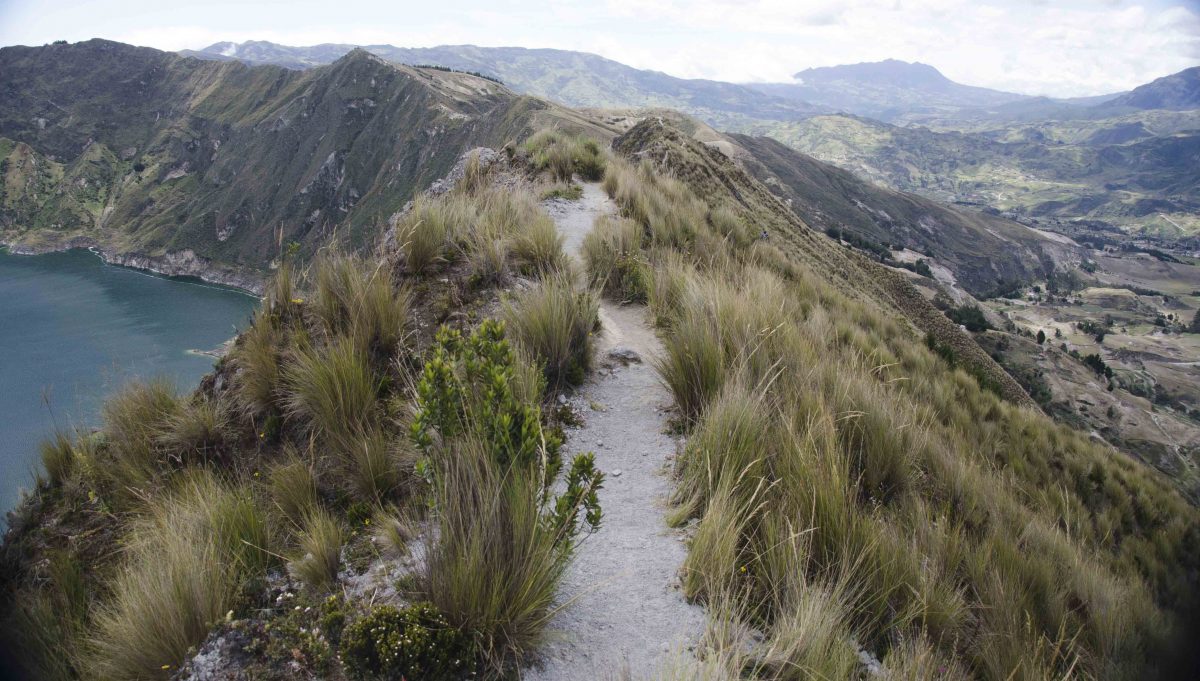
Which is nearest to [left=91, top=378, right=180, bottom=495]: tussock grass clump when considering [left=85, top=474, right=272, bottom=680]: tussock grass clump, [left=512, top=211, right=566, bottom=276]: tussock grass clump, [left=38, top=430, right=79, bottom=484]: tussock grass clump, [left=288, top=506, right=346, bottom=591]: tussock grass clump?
[left=38, top=430, right=79, bottom=484]: tussock grass clump

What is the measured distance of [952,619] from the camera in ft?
8.63

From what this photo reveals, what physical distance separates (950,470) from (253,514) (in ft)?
16.1

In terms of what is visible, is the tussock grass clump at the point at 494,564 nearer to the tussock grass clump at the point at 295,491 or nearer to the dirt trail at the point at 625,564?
the dirt trail at the point at 625,564

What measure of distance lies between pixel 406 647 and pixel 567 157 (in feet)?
40.9

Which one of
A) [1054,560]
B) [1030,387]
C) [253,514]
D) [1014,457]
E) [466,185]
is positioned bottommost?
[1030,387]

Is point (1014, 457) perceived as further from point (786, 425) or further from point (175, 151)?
point (175, 151)

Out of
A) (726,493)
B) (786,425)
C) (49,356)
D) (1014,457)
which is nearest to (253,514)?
(726,493)

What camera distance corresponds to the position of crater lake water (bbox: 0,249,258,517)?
51.3m

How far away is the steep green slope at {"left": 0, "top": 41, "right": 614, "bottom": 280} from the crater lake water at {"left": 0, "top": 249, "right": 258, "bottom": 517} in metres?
15.7

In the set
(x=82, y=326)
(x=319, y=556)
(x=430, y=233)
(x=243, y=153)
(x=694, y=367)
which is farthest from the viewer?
(x=243, y=153)

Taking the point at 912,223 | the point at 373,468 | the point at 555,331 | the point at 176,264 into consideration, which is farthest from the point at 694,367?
the point at 912,223

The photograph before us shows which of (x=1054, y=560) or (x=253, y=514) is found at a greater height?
(x=253, y=514)

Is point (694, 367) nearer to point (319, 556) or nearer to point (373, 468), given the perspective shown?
point (373, 468)

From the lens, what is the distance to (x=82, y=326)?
255 feet
